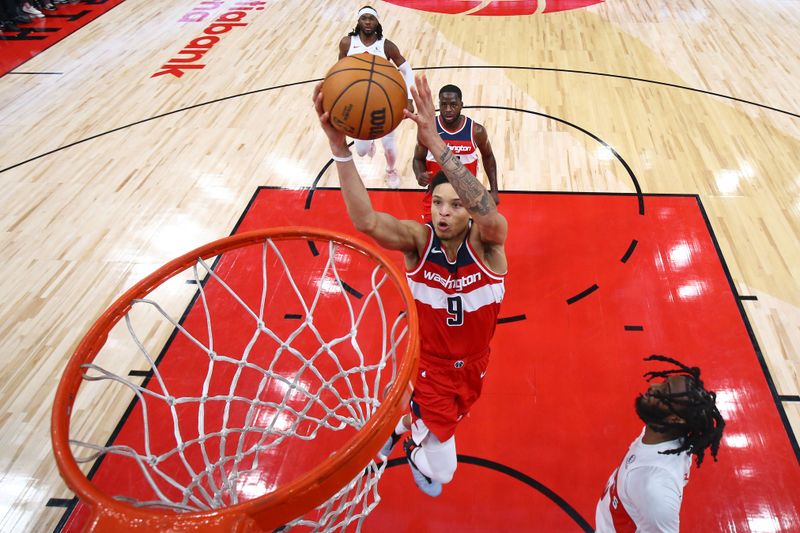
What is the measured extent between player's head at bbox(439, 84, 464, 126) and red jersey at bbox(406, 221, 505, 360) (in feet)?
5.89

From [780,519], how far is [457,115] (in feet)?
10.6

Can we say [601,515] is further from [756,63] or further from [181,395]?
[756,63]

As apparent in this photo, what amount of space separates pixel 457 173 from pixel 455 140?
2.14 metres

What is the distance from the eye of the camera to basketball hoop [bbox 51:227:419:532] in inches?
71.7

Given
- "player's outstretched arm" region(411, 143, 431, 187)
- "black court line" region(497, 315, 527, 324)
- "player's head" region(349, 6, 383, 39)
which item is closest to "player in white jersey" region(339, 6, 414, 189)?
"player's head" region(349, 6, 383, 39)

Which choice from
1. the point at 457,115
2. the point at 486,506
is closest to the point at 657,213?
the point at 457,115

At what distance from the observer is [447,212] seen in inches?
102

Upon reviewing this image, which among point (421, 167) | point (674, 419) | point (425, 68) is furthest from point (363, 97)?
point (425, 68)

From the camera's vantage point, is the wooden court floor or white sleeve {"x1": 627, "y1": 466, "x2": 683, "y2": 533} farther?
the wooden court floor

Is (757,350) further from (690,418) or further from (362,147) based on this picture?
(362,147)

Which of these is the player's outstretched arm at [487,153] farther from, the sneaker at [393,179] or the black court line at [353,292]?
the sneaker at [393,179]

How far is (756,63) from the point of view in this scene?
797cm

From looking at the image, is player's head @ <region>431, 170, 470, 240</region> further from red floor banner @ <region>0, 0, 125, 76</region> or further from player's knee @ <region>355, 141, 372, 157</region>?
red floor banner @ <region>0, 0, 125, 76</region>

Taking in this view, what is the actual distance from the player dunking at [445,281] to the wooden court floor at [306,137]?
1755 millimetres
